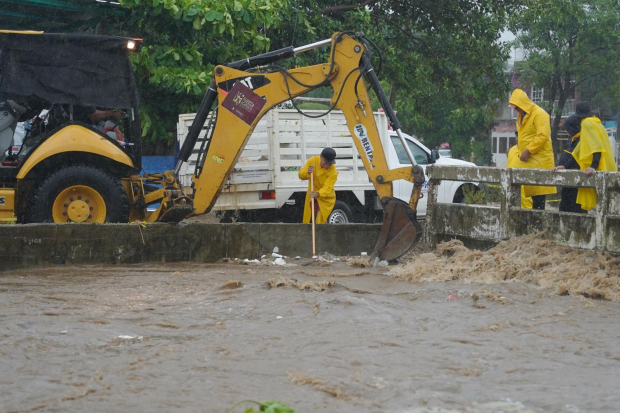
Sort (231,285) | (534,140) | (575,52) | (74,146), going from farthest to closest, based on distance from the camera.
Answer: (575,52) < (534,140) < (74,146) < (231,285)

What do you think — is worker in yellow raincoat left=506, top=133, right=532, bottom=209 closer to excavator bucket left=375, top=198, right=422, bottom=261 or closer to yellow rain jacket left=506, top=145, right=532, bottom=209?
yellow rain jacket left=506, top=145, right=532, bottom=209

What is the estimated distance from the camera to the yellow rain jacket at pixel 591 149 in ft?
32.9

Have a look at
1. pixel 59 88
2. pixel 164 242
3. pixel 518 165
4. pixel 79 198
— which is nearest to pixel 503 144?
pixel 518 165

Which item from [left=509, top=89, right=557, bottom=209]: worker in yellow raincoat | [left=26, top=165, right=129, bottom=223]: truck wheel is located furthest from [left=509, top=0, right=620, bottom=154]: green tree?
[left=26, top=165, right=129, bottom=223]: truck wheel

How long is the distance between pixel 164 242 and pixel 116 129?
166 centimetres

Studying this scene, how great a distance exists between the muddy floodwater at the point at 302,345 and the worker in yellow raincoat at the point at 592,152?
1632 millimetres

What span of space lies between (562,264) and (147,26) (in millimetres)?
8489

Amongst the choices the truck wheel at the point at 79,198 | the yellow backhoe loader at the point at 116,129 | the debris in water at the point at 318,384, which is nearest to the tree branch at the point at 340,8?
the yellow backhoe loader at the point at 116,129

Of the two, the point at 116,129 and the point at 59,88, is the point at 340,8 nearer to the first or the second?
the point at 116,129

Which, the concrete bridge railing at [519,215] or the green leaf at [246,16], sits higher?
the green leaf at [246,16]

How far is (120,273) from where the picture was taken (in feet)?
32.8

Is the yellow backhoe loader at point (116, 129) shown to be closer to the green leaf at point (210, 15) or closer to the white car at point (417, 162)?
the green leaf at point (210, 15)

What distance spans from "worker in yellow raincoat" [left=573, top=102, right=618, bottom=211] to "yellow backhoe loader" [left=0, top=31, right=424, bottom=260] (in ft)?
6.43

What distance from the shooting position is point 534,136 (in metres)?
10.9
